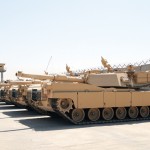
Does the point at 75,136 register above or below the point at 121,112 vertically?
below

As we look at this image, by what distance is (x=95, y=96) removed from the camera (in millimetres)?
18688

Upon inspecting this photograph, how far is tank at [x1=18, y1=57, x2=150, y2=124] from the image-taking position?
18.0 m

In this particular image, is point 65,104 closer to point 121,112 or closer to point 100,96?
point 100,96

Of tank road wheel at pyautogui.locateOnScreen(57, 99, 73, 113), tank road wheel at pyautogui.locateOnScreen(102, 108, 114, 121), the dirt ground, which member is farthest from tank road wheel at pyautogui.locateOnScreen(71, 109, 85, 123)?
tank road wheel at pyautogui.locateOnScreen(102, 108, 114, 121)

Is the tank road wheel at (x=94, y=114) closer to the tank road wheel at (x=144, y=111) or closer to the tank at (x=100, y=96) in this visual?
the tank at (x=100, y=96)

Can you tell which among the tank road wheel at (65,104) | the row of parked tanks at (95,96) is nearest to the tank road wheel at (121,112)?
the row of parked tanks at (95,96)

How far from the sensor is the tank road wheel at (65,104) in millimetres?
17766

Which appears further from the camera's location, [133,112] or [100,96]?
[133,112]

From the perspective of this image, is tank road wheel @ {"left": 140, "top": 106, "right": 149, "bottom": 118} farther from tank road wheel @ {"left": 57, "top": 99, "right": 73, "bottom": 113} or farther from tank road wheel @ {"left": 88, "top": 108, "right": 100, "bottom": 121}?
tank road wheel @ {"left": 57, "top": 99, "right": 73, "bottom": 113}

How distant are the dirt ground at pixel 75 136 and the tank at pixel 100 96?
108 cm

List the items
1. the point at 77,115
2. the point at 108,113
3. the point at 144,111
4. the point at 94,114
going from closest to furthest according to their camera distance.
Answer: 1. the point at 77,115
2. the point at 94,114
3. the point at 108,113
4. the point at 144,111

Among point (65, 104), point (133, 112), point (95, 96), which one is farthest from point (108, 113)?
point (65, 104)

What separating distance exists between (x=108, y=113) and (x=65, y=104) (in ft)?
9.11

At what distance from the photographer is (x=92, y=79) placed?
20.2 m
